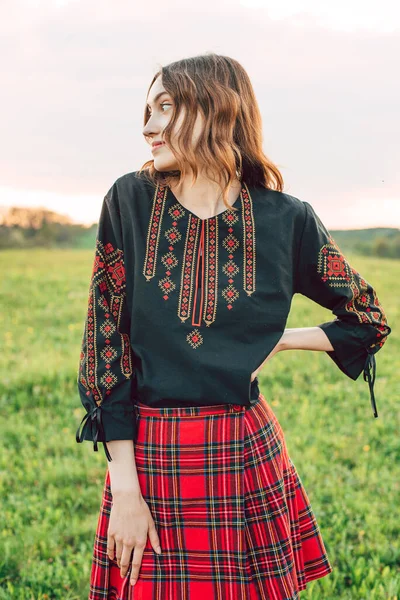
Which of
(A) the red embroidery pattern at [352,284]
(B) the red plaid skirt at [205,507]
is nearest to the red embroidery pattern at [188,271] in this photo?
(B) the red plaid skirt at [205,507]

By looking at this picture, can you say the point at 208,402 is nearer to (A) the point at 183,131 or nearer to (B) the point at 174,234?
(B) the point at 174,234

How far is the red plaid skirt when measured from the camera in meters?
1.94

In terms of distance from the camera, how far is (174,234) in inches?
76.9

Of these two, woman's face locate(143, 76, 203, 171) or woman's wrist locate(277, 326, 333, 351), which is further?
woman's wrist locate(277, 326, 333, 351)

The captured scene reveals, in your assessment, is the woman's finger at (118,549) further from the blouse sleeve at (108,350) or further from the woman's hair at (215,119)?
the woman's hair at (215,119)

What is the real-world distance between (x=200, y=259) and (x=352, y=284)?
0.55 meters

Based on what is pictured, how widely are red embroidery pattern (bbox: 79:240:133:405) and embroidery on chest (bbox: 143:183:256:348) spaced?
0.41ft

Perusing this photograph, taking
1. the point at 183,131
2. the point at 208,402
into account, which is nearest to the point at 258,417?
the point at 208,402

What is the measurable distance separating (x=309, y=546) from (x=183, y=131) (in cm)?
148

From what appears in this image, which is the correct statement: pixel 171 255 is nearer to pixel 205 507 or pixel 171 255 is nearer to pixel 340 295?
pixel 340 295

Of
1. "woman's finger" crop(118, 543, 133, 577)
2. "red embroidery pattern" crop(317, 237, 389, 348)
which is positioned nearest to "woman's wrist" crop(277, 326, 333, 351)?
"red embroidery pattern" crop(317, 237, 389, 348)

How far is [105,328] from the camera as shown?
6.34 feet

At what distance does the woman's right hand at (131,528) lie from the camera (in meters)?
1.91

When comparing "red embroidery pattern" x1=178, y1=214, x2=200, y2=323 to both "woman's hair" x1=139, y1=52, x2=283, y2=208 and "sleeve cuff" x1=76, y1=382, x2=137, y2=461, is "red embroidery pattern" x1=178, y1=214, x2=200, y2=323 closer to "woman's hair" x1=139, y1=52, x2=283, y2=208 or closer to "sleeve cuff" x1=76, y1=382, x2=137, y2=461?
"woman's hair" x1=139, y1=52, x2=283, y2=208
